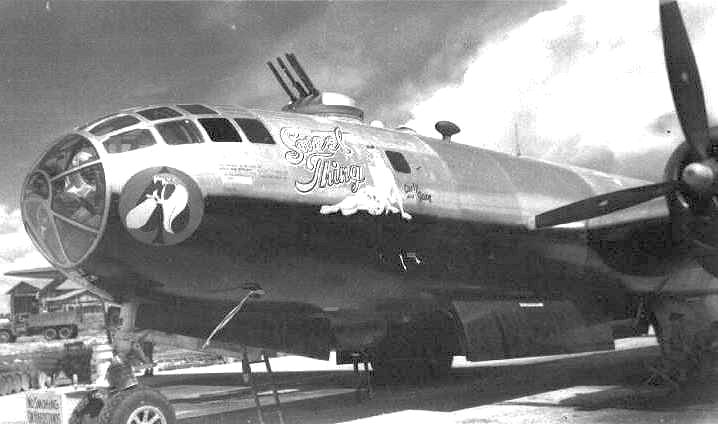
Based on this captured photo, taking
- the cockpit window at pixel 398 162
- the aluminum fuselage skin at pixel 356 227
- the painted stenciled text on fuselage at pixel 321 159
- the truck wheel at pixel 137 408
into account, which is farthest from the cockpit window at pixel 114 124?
the cockpit window at pixel 398 162

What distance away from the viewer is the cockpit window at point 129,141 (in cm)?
726

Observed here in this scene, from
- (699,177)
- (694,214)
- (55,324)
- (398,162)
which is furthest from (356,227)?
(55,324)

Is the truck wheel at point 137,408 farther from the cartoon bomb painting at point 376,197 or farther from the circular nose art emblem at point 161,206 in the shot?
the cartoon bomb painting at point 376,197

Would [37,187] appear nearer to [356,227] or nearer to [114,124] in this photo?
[114,124]

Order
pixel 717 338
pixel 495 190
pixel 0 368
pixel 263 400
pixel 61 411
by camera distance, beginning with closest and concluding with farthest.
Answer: pixel 61 411, pixel 495 190, pixel 717 338, pixel 263 400, pixel 0 368

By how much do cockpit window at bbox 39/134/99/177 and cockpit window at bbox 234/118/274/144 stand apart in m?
1.67

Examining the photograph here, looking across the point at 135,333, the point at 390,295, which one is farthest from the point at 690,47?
the point at 135,333

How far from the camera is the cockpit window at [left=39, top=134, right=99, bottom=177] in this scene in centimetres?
722

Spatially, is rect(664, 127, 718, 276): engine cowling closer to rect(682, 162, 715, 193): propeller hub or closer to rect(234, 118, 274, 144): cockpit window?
rect(682, 162, 715, 193): propeller hub

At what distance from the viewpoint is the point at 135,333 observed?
788 centimetres

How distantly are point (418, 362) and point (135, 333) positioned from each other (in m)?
6.95

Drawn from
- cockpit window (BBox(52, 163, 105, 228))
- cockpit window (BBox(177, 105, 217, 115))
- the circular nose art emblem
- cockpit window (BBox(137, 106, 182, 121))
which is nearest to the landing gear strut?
the circular nose art emblem

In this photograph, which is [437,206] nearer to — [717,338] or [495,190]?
[495,190]

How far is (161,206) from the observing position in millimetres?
7242
